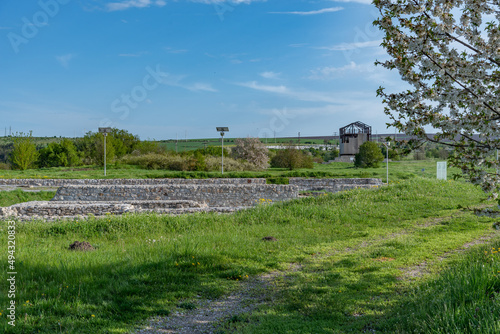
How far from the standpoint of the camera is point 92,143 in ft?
124

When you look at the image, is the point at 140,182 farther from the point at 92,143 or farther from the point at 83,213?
the point at 92,143

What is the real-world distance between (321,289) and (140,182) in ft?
58.7

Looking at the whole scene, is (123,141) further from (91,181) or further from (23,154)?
(91,181)

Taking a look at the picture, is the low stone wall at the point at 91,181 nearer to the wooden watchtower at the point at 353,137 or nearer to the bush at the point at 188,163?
the bush at the point at 188,163

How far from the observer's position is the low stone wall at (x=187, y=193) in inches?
659

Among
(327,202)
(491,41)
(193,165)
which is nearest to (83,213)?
(327,202)

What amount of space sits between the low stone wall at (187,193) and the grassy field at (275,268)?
21.4 feet

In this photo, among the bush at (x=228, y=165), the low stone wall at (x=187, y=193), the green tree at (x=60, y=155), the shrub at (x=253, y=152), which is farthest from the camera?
the green tree at (x=60, y=155)

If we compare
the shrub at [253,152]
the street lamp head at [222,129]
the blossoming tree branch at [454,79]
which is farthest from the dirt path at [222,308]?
the shrub at [253,152]

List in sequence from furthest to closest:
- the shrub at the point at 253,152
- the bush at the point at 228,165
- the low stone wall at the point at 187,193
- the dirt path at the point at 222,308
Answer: the shrub at the point at 253,152 → the bush at the point at 228,165 → the low stone wall at the point at 187,193 → the dirt path at the point at 222,308

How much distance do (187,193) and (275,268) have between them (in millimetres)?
11447

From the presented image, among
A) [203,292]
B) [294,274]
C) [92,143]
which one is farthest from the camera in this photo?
[92,143]

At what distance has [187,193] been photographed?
16.9 metres

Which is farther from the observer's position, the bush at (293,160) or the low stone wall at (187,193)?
the bush at (293,160)
